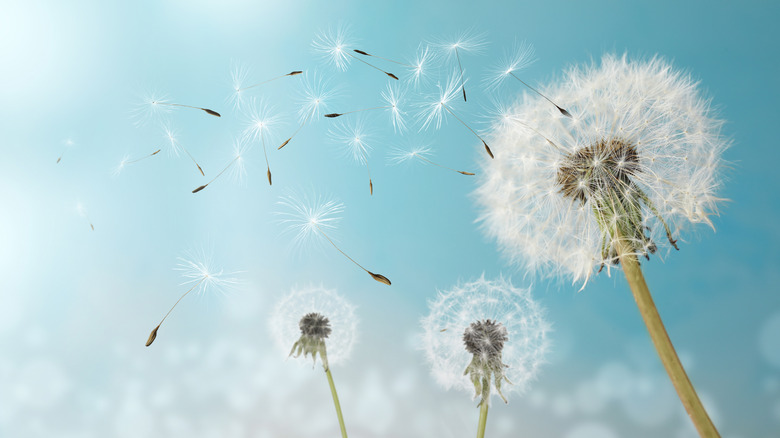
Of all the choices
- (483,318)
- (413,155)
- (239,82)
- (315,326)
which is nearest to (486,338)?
(483,318)

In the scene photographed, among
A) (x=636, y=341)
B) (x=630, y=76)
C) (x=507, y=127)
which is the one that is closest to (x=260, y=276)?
(x=507, y=127)

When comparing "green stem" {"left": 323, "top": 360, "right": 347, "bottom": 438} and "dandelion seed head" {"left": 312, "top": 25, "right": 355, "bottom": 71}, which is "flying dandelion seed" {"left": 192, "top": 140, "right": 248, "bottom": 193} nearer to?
"dandelion seed head" {"left": 312, "top": 25, "right": 355, "bottom": 71}

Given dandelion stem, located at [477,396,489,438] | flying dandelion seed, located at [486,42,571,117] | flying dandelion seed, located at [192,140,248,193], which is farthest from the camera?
flying dandelion seed, located at [192,140,248,193]

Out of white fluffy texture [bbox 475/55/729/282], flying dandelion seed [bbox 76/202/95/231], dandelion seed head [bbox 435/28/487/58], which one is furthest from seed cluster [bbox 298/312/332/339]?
flying dandelion seed [bbox 76/202/95/231]

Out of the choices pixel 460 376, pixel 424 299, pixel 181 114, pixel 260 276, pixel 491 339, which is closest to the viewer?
pixel 491 339

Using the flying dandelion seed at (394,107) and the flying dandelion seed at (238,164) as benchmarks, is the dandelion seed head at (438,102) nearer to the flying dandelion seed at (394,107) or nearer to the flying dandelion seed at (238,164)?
the flying dandelion seed at (394,107)

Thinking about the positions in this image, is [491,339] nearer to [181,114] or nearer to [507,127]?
[507,127]
